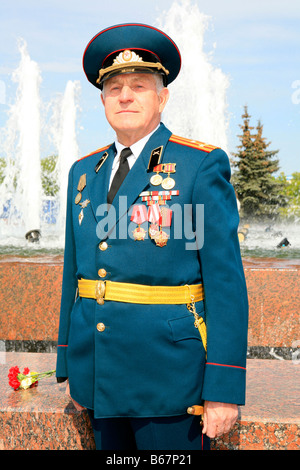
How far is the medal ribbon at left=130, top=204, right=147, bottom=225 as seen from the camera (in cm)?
199

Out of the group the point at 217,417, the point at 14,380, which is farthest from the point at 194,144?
the point at 14,380

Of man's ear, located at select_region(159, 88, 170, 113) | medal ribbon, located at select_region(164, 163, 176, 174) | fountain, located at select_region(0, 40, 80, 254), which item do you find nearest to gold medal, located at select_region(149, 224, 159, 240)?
medal ribbon, located at select_region(164, 163, 176, 174)

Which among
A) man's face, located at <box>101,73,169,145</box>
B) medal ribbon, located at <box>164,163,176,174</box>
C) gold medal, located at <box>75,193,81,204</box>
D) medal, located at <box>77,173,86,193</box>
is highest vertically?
man's face, located at <box>101,73,169,145</box>

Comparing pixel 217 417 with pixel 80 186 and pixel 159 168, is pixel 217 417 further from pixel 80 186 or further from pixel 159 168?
pixel 80 186

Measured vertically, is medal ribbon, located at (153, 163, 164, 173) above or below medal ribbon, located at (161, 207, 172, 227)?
above

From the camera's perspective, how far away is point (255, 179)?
21.9 m

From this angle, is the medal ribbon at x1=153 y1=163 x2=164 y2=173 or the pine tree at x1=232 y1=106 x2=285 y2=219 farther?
the pine tree at x1=232 y1=106 x2=285 y2=219

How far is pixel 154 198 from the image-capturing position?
201 centimetres

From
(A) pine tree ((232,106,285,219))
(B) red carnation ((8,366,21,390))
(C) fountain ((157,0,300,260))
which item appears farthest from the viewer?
(A) pine tree ((232,106,285,219))

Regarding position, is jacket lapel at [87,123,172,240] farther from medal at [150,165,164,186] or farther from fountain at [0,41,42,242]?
fountain at [0,41,42,242]

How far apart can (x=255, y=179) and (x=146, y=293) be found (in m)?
20.5

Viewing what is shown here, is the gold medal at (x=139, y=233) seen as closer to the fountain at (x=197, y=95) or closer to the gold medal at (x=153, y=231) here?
the gold medal at (x=153, y=231)
